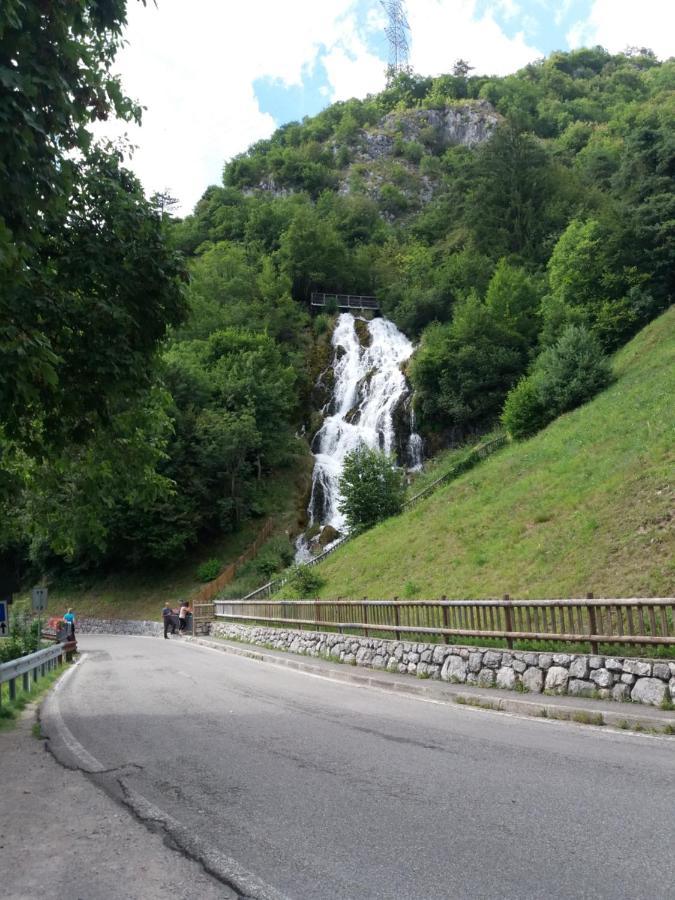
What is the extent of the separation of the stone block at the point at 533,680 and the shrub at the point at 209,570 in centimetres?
3285

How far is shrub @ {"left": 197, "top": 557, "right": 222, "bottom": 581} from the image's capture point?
137 feet

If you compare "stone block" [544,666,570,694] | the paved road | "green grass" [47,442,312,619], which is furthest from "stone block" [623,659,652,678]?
"green grass" [47,442,312,619]

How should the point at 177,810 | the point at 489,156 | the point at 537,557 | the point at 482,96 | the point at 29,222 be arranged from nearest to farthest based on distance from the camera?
the point at 177,810, the point at 29,222, the point at 537,557, the point at 489,156, the point at 482,96

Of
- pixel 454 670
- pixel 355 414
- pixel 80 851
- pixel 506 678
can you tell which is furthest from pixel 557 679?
pixel 355 414

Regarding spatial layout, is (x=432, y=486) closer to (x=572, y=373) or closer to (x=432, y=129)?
(x=572, y=373)

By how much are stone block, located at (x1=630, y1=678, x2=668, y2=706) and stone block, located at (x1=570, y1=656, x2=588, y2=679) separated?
807 millimetres

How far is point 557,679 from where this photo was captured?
32.8ft

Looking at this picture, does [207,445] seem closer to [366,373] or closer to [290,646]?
[366,373]

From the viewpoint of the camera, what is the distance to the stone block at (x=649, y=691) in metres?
8.45

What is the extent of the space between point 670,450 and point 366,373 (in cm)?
3330

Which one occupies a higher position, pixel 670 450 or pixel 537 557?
pixel 670 450

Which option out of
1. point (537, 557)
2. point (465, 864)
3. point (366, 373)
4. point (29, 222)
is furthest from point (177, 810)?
point (366, 373)

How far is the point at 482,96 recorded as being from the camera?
133m

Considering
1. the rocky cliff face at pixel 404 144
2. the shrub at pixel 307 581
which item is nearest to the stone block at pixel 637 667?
the shrub at pixel 307 581
